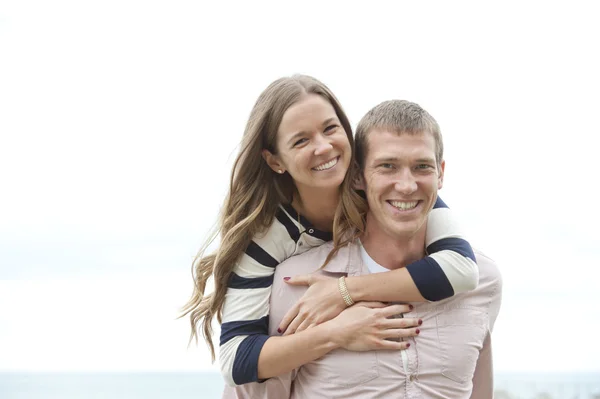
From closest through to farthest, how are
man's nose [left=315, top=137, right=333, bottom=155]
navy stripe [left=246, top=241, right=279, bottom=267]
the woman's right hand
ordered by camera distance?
1. the woman's right hand
2. man's nose [left=315, top=137, right=333, bottom=155]
3. navy stripe [left=246, top=241, right=279, bottom=267]

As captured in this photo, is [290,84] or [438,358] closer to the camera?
[438,358]

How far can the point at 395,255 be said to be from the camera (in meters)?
2.66

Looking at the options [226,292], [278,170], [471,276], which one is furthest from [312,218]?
[471,276]

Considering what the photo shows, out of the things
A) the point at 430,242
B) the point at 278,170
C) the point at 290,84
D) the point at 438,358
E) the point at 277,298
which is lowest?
the point at 438,358

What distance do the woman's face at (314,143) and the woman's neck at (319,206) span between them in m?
0.08

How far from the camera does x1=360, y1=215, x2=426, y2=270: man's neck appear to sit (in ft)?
8.73

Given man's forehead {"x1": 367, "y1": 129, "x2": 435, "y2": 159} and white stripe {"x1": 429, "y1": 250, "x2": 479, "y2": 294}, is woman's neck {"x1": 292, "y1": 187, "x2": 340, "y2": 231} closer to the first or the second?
man's forehead {"x1": 367, "y1": 129, "x2": 435, "y2": 159}

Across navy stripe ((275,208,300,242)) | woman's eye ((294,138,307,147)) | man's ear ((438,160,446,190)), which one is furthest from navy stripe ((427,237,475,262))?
woman's eye ((294,138,307,147))

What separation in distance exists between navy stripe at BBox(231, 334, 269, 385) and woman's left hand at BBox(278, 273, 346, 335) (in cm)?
12

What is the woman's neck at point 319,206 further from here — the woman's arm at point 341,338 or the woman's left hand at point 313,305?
the woman's arm at point 341,338

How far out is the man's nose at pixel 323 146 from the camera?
2594 mm

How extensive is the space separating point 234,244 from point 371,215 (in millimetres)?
544

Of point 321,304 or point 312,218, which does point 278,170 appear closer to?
point 312,218

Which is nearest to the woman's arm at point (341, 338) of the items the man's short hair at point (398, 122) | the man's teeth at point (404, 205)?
the man's teeth at point (404, 205)
